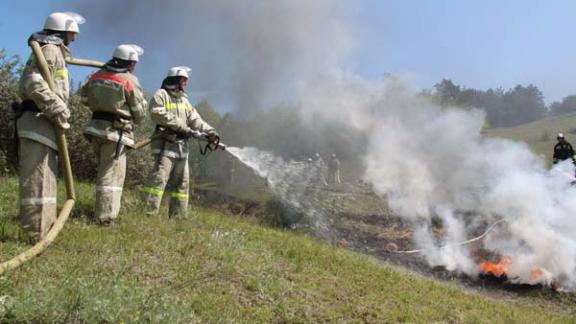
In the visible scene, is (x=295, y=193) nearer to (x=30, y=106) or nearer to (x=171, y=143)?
(x=171, y=143)

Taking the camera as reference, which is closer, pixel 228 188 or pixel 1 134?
pixel 1 134

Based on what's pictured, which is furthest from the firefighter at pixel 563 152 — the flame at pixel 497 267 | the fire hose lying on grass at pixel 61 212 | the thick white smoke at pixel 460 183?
the fire hose lying on grass at pixel 61 212

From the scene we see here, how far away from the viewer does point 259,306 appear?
482cm

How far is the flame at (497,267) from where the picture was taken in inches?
405

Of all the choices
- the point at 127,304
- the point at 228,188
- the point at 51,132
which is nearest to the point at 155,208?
the point at 51,132

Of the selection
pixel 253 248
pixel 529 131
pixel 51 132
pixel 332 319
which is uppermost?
pixel 529 131

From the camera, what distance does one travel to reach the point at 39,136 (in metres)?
5.11

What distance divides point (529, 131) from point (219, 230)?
152ft

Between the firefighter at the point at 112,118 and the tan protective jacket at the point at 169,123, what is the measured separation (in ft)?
2.46

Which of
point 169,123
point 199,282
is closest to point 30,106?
point 169,123

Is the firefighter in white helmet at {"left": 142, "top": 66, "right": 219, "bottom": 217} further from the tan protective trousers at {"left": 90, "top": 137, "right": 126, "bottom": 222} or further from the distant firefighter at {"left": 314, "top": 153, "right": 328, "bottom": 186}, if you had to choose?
the distant firefighter at {"left": 314, "top": 153, "right": 328, "bottom": 186}

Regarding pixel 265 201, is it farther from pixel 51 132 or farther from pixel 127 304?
pixel 127 304

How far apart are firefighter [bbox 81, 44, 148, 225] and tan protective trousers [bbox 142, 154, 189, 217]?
79 centimetres

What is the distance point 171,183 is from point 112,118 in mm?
1629
